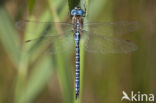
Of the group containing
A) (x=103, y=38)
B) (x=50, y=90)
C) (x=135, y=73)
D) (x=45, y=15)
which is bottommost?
(x=50, y=90)

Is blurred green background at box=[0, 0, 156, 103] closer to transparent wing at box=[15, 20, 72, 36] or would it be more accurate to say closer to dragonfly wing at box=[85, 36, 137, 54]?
transparent wing at box=[15, 20, 72, 36]

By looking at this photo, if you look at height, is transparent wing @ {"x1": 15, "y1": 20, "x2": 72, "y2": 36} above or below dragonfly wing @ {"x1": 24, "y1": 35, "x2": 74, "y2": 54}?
above

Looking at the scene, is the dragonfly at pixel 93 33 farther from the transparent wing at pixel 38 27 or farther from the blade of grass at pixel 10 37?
the blade of grass at pixel 10 37

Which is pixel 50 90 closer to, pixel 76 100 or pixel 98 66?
pixel 98 66

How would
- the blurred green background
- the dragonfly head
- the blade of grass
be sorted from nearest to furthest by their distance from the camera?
1. the dragonfly head
2. the blurred green background
3. the blade of grass

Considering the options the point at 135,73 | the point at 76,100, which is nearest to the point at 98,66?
the point at 135,73

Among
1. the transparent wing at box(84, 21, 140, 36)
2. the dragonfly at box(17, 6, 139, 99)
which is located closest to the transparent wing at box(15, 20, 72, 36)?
the dragonfly at box(17, 6, 139, 99)

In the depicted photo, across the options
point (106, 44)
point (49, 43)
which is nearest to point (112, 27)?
point (106, 44)

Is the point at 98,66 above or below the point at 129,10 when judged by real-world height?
below

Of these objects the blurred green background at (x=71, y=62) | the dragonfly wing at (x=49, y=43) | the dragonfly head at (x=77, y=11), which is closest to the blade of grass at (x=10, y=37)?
the blurred green background at (x=71, y=62)

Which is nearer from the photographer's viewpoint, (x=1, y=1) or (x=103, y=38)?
(x=103, y=38)
